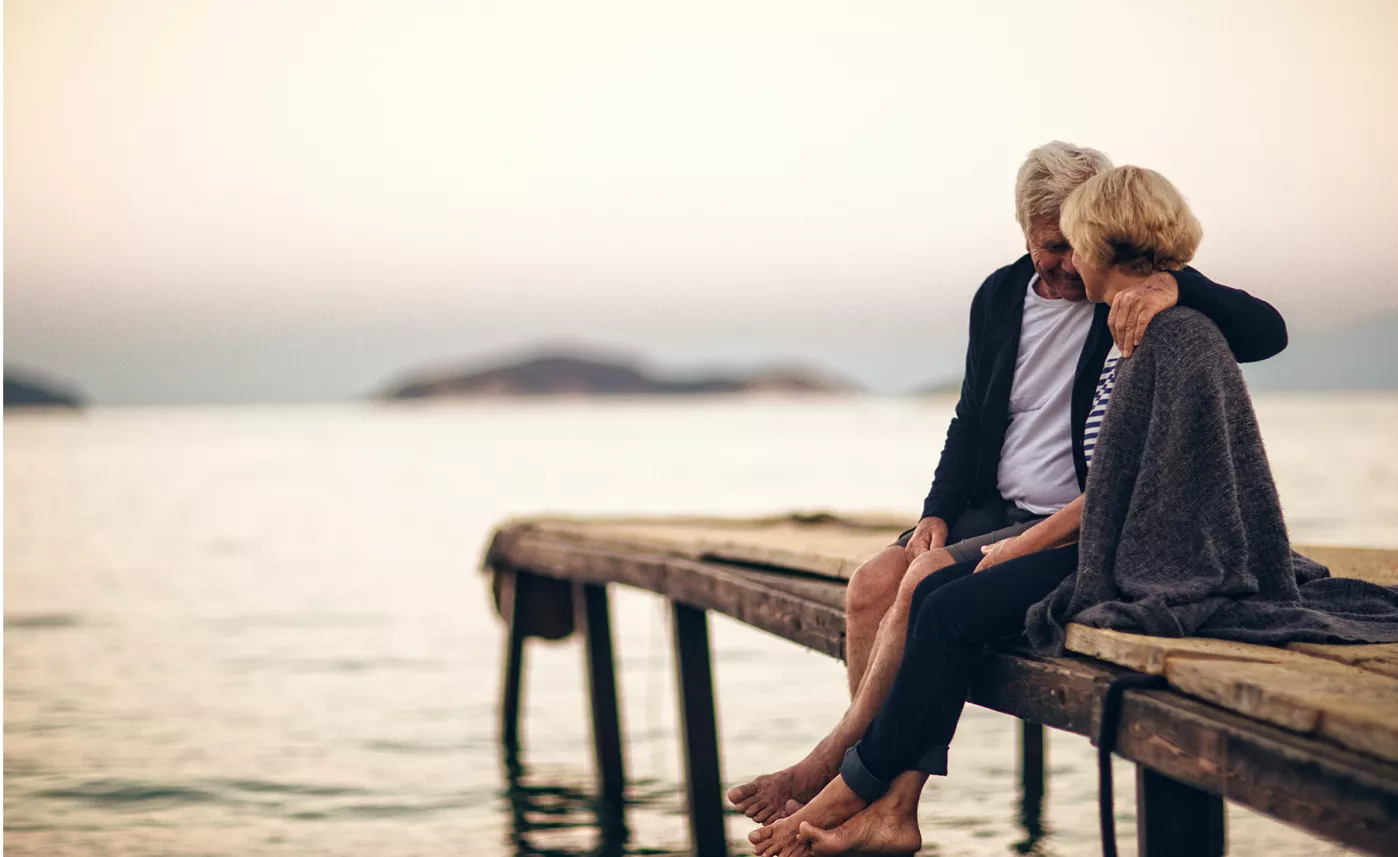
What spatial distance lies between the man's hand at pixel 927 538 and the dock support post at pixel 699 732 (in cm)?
236

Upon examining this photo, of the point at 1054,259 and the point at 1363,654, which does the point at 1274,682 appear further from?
the point at 1054,259

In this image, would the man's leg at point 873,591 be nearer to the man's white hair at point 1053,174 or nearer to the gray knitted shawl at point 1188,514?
the gray knitted shawl at point 1188,514

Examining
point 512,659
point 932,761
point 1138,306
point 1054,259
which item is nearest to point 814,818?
point 932,761

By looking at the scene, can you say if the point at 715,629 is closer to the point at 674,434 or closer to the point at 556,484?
the point at 556,484

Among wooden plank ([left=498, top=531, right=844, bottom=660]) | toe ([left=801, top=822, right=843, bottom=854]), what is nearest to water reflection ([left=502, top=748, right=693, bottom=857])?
wooden plank ([left=498, top=531, right=844, bottom=660])

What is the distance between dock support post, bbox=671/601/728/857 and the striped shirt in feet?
9.48

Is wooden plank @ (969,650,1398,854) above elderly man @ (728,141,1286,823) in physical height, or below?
below

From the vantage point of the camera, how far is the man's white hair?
11.4 ft

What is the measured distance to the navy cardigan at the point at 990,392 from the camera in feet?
11.6

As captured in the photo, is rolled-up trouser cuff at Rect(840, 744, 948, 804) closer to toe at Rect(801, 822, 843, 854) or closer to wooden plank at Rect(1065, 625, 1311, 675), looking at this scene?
toe at Rect(801, 822, 843, 854)

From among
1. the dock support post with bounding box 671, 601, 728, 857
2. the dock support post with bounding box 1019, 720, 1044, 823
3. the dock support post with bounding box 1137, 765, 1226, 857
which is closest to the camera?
the dock support post with bounding box 1137, 765, 1226, 857

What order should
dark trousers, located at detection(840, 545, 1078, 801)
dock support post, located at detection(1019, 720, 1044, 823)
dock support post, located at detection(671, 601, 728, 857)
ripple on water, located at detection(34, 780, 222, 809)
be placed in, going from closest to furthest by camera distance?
dark trousers, located at detection(840, 545, 1078, 801), dock support post, located at detection(671, 601, 728, 857), dock support post, located at detection(1019, 720, 1044, 823), ripple on water, located at detection(34, 780, 222, 809)

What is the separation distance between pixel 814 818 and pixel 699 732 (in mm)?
2978

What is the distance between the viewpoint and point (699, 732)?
628 cm
